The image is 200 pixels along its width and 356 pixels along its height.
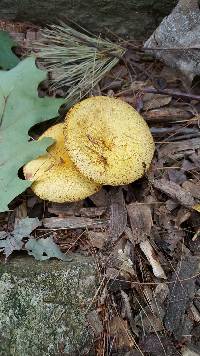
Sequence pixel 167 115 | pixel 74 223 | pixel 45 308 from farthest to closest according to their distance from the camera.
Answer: pixel 167 115 → pixel 74 223 → pixel 45 308

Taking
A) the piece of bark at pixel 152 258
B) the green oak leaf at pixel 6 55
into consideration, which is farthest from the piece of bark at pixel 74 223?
the green oak leaf at pixel 6 55

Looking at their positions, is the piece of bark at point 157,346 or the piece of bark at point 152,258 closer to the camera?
the piece of bark at point 157,346

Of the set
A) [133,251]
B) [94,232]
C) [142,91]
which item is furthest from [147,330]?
[142,91]

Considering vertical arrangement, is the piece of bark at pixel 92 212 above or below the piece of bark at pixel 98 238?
above

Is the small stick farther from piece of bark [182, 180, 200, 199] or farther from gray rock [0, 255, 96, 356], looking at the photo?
gray rock [0, 255, 96, 356]

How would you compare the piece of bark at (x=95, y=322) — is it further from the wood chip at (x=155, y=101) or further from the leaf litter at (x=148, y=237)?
the wood chip at (x=155, y=101)

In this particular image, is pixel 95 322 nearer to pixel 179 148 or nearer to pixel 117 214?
pixel 117 214

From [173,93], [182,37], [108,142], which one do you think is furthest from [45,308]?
[182,37]
